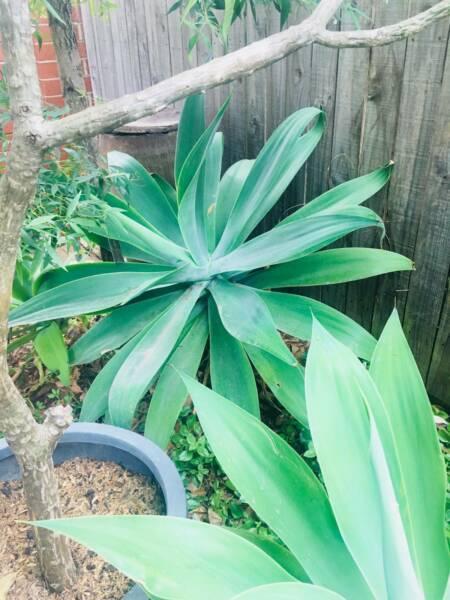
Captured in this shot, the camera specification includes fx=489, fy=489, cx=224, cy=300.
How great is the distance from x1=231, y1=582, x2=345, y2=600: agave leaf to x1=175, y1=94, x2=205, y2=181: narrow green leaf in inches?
52.1

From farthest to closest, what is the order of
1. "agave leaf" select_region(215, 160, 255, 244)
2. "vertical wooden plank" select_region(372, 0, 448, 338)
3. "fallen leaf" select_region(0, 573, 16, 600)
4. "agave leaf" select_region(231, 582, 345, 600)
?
1. "agave leaf" select_region(215, 160, 255, 244)
2. "vertical wooden plank" select_region(372, 0, 448, 338)
3. "fallen leaf" select_region(0, 573, 16, 600)
4. "agave leaf" select_region(231, 582, 345, 600)

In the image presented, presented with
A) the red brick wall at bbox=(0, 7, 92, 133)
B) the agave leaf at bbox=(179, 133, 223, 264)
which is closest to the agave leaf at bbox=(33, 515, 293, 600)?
the agave leaf at bbox=(179, 133, 223, 264)

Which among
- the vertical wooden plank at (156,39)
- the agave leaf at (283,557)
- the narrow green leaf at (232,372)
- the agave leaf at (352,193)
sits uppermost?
the vertical wooden plank at (156,39)

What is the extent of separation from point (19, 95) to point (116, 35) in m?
2.90

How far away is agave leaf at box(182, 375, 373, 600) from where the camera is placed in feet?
2.48

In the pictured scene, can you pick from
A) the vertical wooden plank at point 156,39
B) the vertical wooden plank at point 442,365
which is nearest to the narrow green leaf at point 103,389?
the vertical wooden plank at point 442,365

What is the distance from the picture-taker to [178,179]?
160 centimetres

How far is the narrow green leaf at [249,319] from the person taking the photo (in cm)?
117

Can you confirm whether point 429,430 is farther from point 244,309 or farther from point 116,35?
point 116,35

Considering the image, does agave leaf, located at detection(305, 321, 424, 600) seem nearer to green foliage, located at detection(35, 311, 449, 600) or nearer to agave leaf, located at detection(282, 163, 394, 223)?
green foliage, located at detection(35, 311, 449, 600)

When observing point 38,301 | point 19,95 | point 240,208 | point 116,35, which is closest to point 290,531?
point 19,95

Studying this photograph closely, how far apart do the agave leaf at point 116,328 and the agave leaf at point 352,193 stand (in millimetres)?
527

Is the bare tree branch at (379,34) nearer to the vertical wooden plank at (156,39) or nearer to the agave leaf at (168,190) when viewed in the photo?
the agave leaf at (168,190)

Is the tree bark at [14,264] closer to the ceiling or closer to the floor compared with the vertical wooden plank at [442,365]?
closer to the ceiling
